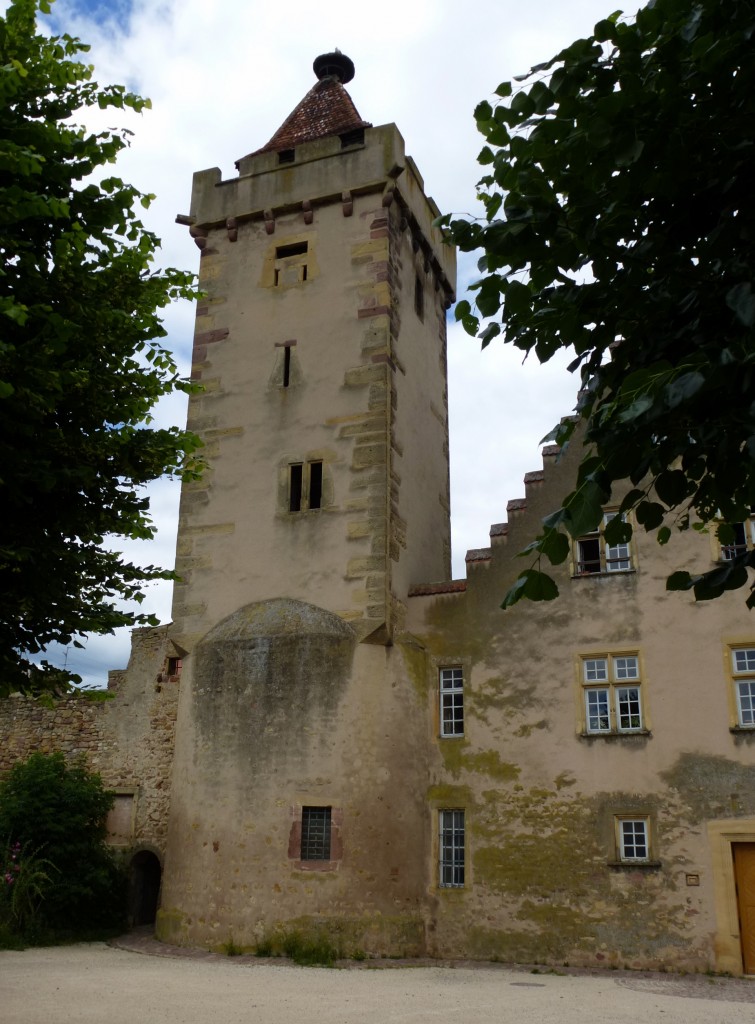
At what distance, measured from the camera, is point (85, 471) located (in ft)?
25.7

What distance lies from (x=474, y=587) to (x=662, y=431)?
12.1m

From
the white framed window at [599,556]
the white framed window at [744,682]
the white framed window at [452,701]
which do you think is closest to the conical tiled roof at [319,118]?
the white framed window at [599,556]

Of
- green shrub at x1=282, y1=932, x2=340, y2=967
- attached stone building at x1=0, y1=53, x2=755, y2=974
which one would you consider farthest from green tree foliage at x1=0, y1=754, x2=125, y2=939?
green shrub at x1=282, y1=932, x2=340, y2=967

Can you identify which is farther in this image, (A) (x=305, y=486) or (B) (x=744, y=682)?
(A) (x=305, y=486)

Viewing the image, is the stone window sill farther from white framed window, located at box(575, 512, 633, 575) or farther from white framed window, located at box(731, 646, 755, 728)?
white framed window, located at box(575, 512, 633, 575)

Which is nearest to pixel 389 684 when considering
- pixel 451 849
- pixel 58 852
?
pixel 451 849

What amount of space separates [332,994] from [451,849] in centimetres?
434

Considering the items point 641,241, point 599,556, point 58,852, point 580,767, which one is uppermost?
point 599,556

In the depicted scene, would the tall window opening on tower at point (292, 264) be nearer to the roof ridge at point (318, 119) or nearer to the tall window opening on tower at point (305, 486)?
the roof ridge at point (318, 119)

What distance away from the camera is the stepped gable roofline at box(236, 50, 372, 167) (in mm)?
20453

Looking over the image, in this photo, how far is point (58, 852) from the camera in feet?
57.4

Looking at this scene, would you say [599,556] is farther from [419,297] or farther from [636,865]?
[419,297]

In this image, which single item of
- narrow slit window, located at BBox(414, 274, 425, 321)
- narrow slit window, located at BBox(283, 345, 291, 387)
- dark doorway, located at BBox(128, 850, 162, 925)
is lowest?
dark doorway, located at BBox(128, 850, 162, 925)

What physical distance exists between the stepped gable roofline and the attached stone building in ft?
4.43
